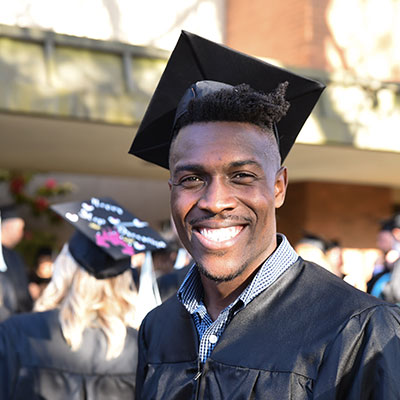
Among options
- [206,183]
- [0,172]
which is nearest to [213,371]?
[206,183]

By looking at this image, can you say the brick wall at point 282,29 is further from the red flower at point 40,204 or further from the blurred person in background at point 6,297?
the blurred person in background at point 6,297

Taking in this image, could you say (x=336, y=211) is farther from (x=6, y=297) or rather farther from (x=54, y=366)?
(x=54, y=366)

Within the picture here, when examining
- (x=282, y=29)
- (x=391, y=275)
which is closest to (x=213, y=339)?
(x=391, y=275)

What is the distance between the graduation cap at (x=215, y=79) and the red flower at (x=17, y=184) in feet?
39.4

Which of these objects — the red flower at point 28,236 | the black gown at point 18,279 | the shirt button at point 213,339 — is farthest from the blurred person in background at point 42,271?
the shirt button at point 213,339

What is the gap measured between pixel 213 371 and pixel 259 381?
133 millimetres

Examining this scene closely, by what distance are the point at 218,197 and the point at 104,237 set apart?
7.31ft

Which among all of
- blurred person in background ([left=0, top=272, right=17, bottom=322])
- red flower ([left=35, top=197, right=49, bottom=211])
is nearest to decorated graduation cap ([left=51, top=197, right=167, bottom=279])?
blurred person in background ([left=0, top=272, right=17, bottom=322])

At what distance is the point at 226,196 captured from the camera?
1.74m

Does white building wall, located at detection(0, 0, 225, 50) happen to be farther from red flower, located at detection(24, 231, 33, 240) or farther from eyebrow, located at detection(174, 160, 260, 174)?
eyebrow, located at detection(174, 160, 260, 174)

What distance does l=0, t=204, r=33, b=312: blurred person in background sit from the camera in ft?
23.3

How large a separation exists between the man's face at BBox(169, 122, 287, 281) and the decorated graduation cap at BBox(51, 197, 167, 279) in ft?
6.34

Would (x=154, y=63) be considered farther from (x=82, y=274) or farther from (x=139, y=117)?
(x=82, y=274)

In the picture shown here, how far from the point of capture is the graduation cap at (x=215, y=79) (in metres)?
1.99
